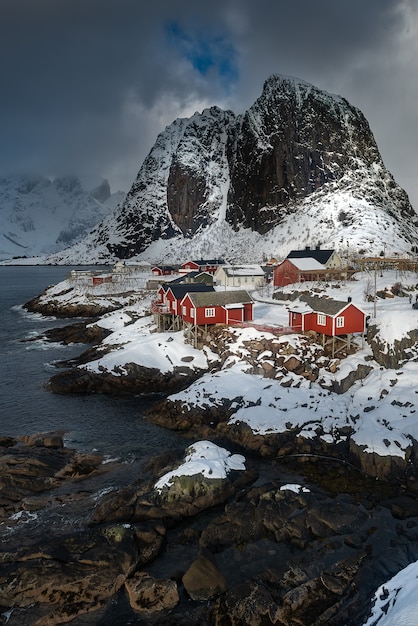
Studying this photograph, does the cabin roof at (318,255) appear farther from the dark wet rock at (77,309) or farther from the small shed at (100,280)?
the small shed at (100,280)

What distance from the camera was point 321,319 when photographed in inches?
1581

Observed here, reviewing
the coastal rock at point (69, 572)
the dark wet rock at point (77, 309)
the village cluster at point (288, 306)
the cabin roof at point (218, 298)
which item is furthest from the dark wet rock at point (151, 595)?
the dark wet rock at point (77, 309)

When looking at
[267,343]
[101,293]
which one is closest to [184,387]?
[267,343]

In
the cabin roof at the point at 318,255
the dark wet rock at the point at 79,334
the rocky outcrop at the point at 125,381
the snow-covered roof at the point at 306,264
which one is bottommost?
the rocky outcrop at the point at 125,381

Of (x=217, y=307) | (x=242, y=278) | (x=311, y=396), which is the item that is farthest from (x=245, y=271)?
(x=311, y=396)

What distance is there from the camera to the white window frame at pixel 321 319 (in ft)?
130

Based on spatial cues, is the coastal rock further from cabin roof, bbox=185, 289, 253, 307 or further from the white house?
the white house

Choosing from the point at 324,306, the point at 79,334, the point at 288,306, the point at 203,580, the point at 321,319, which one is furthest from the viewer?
the point at 79,334

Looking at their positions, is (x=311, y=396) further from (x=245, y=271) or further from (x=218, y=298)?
(x=245, y=271)

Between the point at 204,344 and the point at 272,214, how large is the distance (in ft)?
534

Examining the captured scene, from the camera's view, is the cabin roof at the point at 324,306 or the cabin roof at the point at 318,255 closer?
the cabin roof at the point at 324,306

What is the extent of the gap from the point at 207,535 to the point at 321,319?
25.4m

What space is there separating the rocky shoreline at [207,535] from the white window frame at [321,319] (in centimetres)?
1402

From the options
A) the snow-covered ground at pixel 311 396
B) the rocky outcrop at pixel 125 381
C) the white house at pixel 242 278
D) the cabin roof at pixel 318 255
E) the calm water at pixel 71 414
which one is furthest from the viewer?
the white house at pixel 242 278
